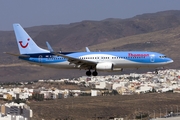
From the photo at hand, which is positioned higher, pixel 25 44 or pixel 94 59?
pixel 25 44

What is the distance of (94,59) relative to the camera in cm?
10062

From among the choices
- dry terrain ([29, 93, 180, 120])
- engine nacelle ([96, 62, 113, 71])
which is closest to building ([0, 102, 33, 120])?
dry terrain ([29, 93, 180, 120])

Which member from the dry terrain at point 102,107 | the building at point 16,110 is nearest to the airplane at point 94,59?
the building at point 16,110

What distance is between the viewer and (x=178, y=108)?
157m

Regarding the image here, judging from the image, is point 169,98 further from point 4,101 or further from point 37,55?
point 37,55

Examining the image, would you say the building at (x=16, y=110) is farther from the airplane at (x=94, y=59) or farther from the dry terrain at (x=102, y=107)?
the airplane at (x=94, y=59)

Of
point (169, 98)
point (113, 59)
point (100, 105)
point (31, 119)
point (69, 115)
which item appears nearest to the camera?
point (113, 59)

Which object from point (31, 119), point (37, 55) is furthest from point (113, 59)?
point (31, 119)

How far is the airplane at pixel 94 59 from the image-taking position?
9769 cm

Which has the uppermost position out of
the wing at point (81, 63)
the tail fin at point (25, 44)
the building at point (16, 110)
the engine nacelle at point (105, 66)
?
the tail fin at point (25, 44)

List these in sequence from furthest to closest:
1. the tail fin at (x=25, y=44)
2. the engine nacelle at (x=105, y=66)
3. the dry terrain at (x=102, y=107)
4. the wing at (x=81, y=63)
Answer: the dry terrain at (x=102, y=107)
the tail fin at (x=25, y=44)
the wing at (x=81, y=63)
the engine nacelle at (x=105, y=66)

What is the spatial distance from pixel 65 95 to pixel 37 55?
71.9 m

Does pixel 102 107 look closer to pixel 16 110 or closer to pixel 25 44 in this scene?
pixel 16 110

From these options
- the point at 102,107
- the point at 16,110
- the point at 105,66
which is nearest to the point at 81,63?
the point at 105,66
